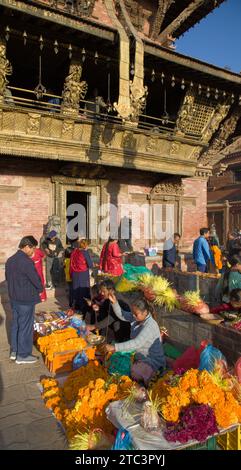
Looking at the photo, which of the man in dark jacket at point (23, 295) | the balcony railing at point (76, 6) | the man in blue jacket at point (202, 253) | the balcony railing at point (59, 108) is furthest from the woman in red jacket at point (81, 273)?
the balcony railing at point (76, 6)

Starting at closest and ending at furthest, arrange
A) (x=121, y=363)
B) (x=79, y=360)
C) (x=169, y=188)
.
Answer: (x=121, y=363), (x=79, y=360), (x=169, y=188)

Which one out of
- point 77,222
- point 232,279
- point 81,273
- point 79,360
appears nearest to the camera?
point 79,360

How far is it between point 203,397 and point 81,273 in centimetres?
446

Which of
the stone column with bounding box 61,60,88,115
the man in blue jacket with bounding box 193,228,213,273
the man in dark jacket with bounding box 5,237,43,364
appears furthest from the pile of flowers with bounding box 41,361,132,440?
the stone column with bounding box 61,60,88,115

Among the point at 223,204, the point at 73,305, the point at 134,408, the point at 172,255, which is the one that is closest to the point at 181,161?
the point at 172,255

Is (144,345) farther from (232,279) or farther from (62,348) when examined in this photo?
(232,279)

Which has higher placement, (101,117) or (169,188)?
(101,117)

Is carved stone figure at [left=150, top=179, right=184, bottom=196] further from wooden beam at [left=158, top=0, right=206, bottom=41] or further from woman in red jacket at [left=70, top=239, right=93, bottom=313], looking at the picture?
woman in red jacket at [left=70, top=239, right=93, bottom=313]

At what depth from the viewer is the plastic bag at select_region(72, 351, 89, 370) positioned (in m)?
4.47

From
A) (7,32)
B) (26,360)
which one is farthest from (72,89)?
(26,360)

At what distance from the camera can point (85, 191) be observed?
12.1 metres

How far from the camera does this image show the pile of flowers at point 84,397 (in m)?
3.11

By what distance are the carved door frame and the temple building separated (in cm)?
4

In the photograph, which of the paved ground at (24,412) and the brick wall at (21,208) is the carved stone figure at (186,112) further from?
the paved ground at (24,412)
